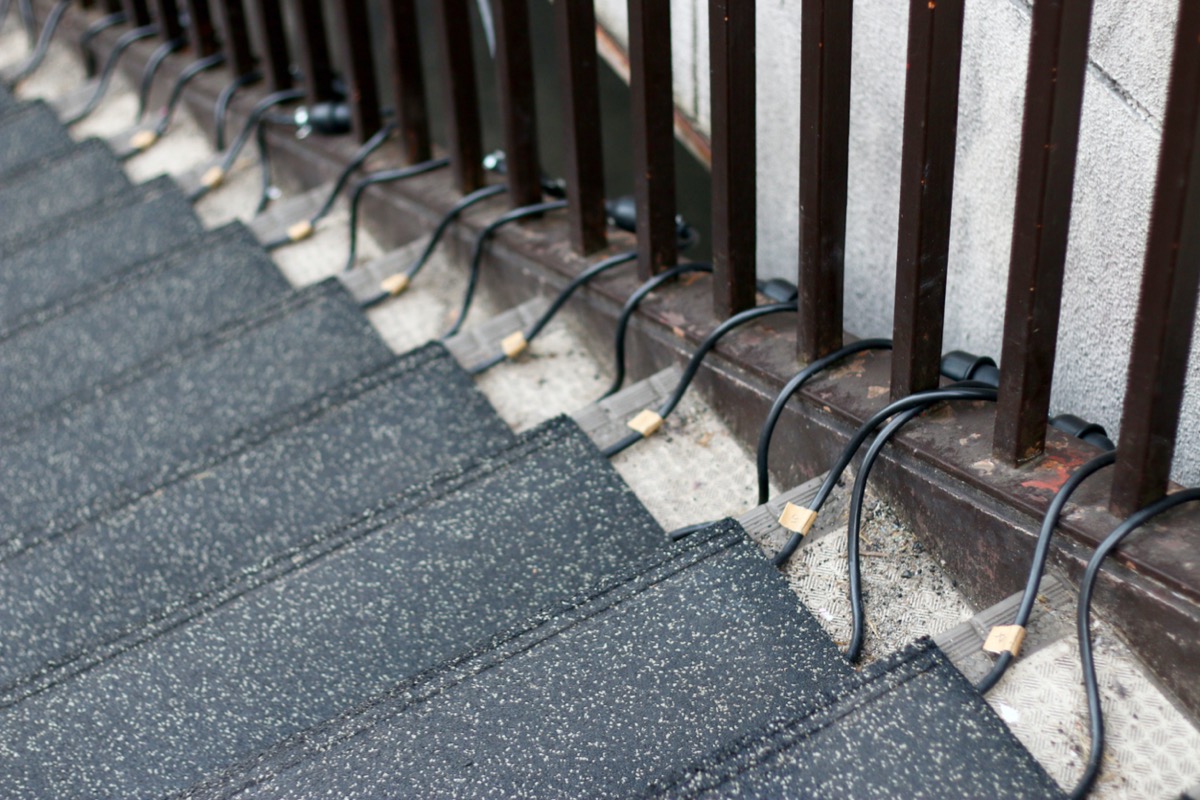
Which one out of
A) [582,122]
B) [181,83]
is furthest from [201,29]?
[582,122]

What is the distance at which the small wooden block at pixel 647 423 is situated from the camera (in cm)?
129

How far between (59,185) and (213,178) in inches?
14.7

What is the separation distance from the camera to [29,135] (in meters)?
2.51

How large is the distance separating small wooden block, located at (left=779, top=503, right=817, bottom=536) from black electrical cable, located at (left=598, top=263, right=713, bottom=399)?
32 centimetres

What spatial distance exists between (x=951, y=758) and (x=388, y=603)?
0.54 meters

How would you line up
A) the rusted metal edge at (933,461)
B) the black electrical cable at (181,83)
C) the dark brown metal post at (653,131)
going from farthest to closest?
the black electrical cable at (181,83), the dark brown metal post at (653,131), the rusted metal edge at (933,461)

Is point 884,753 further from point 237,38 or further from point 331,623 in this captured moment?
point 237,38

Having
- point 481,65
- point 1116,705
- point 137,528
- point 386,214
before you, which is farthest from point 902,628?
point 481,65

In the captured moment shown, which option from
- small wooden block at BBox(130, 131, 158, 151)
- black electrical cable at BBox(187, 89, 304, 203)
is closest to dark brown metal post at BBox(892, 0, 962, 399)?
black electrical cable at BBox(187, 89, 304, 203)

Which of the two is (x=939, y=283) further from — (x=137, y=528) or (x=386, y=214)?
(x=386, y=214)

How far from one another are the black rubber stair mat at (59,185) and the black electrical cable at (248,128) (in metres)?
0.20

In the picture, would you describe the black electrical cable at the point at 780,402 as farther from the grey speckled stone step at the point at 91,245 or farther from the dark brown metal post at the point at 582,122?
the grey speckled stone step at the point at 91,245

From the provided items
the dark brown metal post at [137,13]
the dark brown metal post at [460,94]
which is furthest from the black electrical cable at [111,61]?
the dark brown metal post at [460,94]

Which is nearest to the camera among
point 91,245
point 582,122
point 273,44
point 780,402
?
point 780,402
